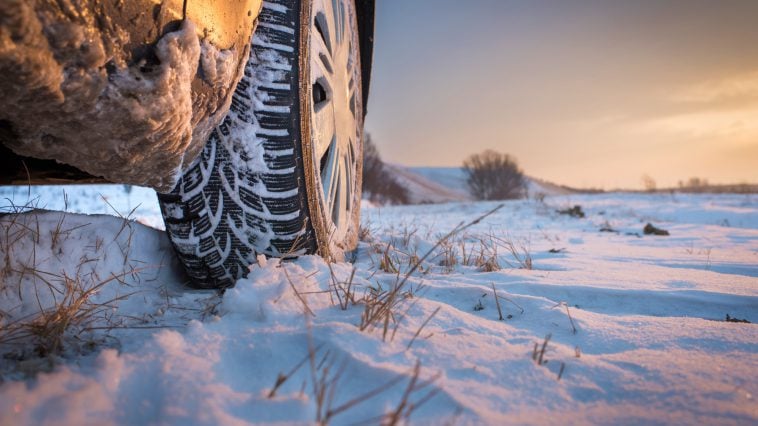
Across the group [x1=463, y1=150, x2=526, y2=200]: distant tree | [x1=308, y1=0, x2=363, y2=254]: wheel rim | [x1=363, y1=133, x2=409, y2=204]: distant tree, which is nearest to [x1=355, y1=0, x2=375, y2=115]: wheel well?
[x1=308, y1=0, x2=363, y2=254]: wheel rim

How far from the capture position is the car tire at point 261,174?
3.50 ft

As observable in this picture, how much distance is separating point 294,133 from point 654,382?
3.06 feet

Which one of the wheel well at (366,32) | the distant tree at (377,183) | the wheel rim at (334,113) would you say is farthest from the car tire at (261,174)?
the distant tree at (377,183)

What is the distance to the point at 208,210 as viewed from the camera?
44.4 inches

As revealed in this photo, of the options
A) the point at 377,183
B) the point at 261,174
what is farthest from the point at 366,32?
the point at 377,183

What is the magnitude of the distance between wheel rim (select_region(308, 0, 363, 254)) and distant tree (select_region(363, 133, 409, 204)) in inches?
478

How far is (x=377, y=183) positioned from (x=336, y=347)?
14383 mm

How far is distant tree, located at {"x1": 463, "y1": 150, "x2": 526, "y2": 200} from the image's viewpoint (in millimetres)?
20203

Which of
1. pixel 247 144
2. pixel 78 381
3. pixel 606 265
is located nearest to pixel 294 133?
pixel 247 144

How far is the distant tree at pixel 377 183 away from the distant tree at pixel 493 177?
18.3 feet

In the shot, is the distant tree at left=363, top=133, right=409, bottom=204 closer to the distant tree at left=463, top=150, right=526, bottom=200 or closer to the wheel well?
the distant tree at left=463, top=150, right=526, bottom=200

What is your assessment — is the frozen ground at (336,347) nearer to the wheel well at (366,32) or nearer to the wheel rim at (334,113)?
the wheel rim at (334,113)

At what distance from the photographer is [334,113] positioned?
5.20 ft

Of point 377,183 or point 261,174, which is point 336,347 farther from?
point 377,183
